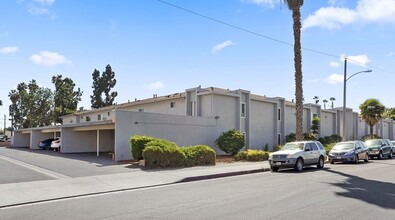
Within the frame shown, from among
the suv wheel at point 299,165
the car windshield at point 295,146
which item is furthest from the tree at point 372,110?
the suv wheel at point 299,165

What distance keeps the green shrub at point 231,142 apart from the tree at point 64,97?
137 feet

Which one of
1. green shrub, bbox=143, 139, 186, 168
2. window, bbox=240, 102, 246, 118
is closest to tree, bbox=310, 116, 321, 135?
window, bbox=240, 102, 246, 118

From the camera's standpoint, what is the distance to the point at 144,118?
27219mm

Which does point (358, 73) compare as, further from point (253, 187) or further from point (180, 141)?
point (253, 187)

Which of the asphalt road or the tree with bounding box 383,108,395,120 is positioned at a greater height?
the tree with bounding box 383,108,395,120

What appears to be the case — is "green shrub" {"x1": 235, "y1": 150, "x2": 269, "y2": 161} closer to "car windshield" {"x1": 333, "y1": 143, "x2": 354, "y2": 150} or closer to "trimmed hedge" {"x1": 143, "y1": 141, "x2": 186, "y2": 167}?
"car windshield" {"x1": 333, "y1": 143, "x2": 354, "y2": 150}

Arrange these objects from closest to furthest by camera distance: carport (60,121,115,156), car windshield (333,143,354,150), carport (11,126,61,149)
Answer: car windshield (333,143,354,150), carport (60,121,115,156), carport (11,126,61,149)

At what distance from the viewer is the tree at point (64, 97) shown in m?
66.1

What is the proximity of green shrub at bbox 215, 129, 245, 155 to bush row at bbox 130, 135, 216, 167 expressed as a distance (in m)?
7.08

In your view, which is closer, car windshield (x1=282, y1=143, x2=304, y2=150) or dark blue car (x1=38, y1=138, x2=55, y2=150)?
car windshield (x1=282, y1=143, x2=304, y2=150)

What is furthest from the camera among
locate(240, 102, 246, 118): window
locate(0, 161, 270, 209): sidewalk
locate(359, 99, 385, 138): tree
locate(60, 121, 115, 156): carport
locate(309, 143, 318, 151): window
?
A: locate(359, 99, 385, 138): tree

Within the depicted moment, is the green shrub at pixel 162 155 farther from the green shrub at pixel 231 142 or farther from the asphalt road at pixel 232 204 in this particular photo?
the green shrub at pixel 231 142

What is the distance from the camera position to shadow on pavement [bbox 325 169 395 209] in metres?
10.4

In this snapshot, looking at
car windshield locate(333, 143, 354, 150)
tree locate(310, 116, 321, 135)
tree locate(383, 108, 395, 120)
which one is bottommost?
car windshield locate(333, 143, 354, 150)
